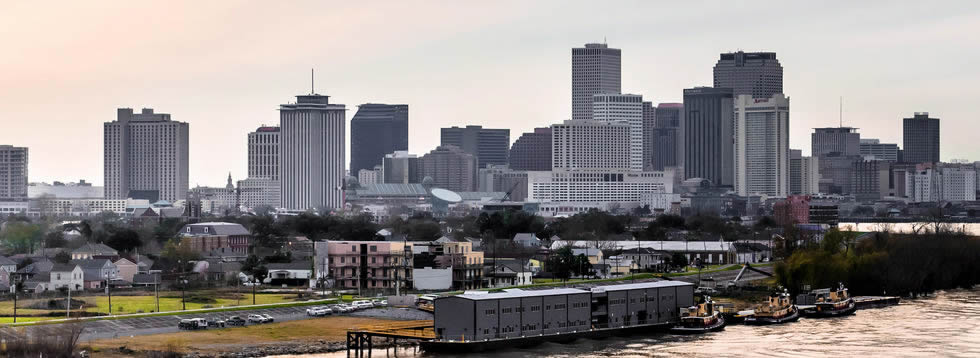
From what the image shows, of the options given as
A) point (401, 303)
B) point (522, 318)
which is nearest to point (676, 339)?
point (522, 318)

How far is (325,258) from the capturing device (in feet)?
238

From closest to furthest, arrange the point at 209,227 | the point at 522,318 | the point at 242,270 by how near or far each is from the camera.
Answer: the point at 522,318, the point at 242,270, the point at 209,227

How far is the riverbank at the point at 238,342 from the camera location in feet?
149

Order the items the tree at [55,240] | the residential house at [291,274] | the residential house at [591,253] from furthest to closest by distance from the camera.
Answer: the tree at [55,240]
the residential house at [591,253]
the residential house at [291,274]

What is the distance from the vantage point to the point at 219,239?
103 metres

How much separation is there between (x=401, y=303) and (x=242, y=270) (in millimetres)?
21585

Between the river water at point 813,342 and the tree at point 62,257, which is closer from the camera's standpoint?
the river water at point 813,342

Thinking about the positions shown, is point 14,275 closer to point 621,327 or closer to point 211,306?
point 211,306

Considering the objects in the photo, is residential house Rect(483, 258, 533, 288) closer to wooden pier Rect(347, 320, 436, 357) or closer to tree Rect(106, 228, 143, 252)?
wooden pier Rect(347, 320, 436, 357)

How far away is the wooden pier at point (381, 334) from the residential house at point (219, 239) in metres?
46.6

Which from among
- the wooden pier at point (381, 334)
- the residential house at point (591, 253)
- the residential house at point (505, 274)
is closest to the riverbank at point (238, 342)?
the wooden pier at point (381, 334)

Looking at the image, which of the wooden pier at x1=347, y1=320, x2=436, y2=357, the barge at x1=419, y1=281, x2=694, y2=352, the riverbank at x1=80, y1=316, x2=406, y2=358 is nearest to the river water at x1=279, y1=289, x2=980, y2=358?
the wooden pier at x1=347, y1=320, x2=436, y2=357

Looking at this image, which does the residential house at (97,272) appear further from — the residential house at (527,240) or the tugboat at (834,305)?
the residential house at (527,240)

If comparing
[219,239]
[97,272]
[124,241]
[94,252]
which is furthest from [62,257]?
[219,239]
